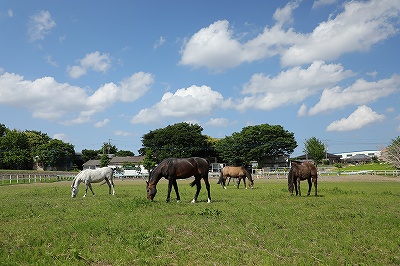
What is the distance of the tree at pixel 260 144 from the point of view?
95.1m

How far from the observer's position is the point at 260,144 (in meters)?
95.9

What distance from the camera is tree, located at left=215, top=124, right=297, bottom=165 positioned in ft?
312

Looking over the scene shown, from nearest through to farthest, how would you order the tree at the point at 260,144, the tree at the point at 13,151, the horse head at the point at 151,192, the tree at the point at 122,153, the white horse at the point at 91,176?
the horse head at the point at 151,192
the white horse at the point at 91,176
the tree at the point at 13,151
the tree at the point at 260,144
the tree at the point at 122,153

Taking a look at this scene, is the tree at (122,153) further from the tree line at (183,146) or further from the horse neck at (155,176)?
the horse neck at (155,176)

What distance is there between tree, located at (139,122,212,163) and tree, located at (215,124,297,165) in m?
9.63

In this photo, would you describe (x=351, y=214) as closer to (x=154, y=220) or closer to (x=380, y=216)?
(x=380, y=216)

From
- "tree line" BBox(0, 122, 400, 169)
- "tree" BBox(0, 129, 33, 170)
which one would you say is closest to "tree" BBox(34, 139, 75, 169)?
"tree line" BBox(0, 122, 400, 169)

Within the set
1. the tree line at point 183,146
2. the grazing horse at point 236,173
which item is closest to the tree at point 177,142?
the tree line at point 183,146

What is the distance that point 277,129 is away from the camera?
Answer: 3812 inches

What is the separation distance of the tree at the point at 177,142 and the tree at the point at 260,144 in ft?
31.6

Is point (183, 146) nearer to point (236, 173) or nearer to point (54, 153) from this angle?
point (54, 153)

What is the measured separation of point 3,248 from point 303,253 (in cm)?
652

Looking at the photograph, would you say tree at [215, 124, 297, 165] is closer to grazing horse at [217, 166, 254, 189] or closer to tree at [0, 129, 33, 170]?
tree at [0, 129, 33, 170]

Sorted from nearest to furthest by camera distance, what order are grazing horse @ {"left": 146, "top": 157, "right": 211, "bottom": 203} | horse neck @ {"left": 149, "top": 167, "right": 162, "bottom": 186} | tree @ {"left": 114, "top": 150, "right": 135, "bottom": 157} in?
grazing horse @ {"left": 146, "top": 157, "right": 211, "bottom": 203} < horse neck @ {"left": 149, "top": 167, "right": 162, "bottom": 186} < tree @ {"left": 114, "top": 150, "right": 135, "bottom": 157}
